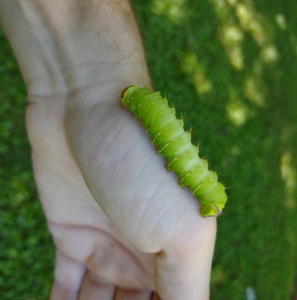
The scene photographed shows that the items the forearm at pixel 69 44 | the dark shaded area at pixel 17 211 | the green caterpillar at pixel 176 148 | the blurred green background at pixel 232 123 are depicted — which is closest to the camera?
the green caterpillar at pixel 176 148

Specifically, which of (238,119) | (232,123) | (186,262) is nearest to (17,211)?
(186,262)

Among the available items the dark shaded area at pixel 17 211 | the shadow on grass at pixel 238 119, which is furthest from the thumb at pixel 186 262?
the shadow on grass at pixel 238 119

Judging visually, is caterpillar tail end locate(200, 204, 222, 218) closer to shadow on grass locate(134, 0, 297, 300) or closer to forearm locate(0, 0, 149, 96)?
forearm locate(0, 0, 149, 96)

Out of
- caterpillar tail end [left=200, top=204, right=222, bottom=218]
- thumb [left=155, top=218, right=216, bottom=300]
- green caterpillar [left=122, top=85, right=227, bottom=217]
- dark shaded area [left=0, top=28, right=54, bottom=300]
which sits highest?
green caterpillar [left=122, top=85, right=227, bottom=217]

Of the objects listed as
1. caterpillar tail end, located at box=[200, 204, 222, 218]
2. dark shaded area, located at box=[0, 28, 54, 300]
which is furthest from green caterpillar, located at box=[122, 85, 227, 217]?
dark shaded area, located at box=[0, 28, 54, 300]

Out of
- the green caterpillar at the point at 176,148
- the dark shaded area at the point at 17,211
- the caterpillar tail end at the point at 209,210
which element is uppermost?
the green caterpillar at the point at 176,148

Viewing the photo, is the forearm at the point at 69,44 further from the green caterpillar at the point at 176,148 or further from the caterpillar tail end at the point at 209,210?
the caterpillar tail end at the point at 209,210
